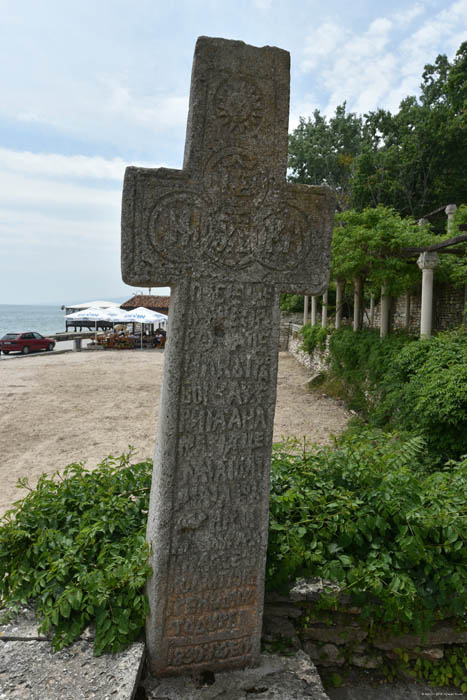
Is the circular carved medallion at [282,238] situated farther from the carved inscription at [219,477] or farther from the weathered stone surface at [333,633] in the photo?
the weathered stone surface at [333,633]

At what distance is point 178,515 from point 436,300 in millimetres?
13576

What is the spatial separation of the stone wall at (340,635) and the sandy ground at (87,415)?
1921 mm

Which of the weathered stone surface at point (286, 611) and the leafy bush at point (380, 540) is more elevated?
the leafy bush at point (380, 540)

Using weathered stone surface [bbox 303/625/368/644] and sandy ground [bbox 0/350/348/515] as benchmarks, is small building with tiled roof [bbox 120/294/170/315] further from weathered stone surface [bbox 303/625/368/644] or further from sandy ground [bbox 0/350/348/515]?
weathered stone surface [bbox 303/625/368/644]

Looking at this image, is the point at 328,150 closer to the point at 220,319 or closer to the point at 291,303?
the point at 291,303

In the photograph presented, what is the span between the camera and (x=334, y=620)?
2.54m

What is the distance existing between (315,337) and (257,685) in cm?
1561

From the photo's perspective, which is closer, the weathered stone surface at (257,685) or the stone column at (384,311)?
the weathered stone surface at (257,685)

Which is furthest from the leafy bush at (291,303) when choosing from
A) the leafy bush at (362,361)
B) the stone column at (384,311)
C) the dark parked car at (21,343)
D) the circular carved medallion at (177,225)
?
the circular carved medallion at (177,225)

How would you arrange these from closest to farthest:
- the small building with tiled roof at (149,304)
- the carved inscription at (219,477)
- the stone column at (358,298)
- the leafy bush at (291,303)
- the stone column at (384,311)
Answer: the carved inscription at (219,477) → the stone column at (384,311) → the stone column at (358,298) → the leafy bush at (291,303) → the small building with tiled roof at (149,304)

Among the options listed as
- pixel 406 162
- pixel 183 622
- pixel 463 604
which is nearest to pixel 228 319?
pixel 183 622

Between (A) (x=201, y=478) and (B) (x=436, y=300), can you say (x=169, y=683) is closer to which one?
(A) (x=201, y=478)

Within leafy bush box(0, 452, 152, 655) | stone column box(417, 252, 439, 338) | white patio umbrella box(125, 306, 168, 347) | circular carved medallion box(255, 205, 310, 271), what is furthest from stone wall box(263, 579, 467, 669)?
white patio umbrella box(125, 306, 168, 347)

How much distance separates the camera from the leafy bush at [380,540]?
242 cm
